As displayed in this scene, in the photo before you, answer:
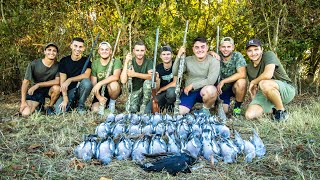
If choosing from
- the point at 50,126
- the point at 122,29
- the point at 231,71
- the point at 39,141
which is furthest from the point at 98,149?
the point at 122,29

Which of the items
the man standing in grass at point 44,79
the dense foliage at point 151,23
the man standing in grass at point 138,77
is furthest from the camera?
the dense foliage at point 151,23

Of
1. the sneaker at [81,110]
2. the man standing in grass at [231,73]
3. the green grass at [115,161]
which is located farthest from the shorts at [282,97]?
the sneaker at [81,110]

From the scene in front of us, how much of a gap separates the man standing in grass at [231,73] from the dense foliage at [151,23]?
241 cm

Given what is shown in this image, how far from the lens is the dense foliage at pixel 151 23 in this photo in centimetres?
896

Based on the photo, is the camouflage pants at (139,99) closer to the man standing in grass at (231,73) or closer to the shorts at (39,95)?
the man standing in grass at (231,73)

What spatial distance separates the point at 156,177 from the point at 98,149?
2.58 feet

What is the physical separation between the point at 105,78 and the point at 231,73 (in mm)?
2242

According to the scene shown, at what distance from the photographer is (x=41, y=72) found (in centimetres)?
690

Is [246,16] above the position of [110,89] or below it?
above

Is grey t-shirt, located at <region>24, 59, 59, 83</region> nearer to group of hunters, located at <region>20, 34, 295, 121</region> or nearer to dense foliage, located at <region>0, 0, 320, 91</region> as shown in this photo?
group of hunters, located at <region>20, 34, 295, 121</region>

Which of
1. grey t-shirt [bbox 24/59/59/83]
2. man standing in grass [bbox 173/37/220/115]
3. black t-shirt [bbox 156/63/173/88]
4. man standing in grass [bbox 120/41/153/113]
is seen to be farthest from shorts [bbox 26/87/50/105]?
man standing in grass [bbox 173/37/220/115]

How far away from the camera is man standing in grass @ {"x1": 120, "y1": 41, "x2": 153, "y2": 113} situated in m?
6.73

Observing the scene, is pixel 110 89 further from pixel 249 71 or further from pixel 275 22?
pixel 275 22

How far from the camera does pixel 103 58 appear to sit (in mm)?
6930
